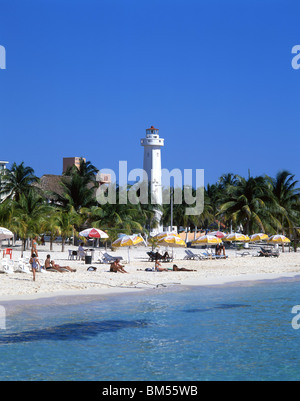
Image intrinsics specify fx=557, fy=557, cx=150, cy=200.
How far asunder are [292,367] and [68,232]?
2650 centimetres

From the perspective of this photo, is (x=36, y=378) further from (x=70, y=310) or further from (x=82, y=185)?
(x=82, y=185)

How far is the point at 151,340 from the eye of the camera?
14508 millimetres

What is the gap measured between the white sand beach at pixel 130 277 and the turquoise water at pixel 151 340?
5.11 ft

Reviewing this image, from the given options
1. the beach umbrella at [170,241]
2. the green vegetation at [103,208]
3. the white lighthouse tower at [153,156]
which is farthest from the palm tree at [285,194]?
the beach umbrella at [170,241]

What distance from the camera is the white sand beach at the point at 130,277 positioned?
20.6 m

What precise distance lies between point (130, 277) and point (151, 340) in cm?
1047

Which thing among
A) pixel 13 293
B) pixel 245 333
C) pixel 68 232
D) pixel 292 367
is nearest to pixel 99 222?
pixel 68 232

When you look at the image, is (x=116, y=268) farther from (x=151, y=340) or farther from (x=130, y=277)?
(x=151, y=340)

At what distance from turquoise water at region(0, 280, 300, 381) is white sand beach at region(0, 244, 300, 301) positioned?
1558 mm

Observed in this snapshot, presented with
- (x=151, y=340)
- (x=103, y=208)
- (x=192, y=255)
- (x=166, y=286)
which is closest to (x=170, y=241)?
(x=192, y=255)

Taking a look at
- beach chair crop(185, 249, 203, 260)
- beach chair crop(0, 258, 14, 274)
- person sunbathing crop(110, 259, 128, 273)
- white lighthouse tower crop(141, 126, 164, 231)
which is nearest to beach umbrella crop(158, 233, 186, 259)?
beach chair crop(185, 249, 203, 260)

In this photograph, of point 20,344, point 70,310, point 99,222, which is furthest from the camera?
point 99,222

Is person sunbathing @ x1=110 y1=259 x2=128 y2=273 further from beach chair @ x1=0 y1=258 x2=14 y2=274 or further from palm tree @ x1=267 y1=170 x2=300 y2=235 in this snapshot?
palm tree @ x1=267 y1=170 x2=300 y2=235
